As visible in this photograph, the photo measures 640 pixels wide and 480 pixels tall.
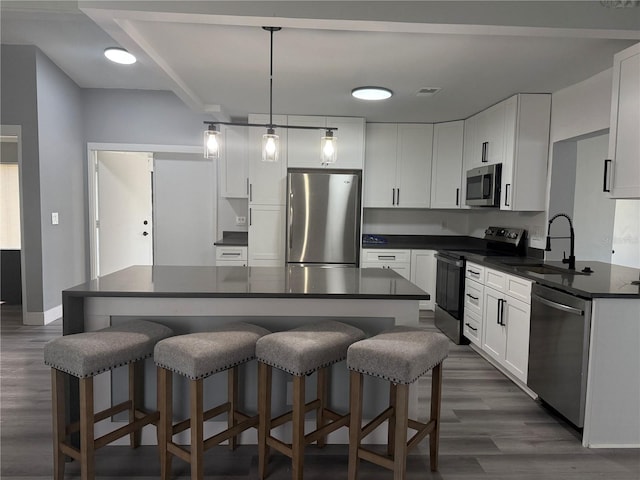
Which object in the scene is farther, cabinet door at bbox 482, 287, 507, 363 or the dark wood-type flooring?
cabinet door at bbox 482, 287, 507, 363

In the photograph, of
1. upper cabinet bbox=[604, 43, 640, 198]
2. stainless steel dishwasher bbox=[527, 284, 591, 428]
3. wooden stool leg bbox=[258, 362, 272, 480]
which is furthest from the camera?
upper cabinet bbox=[604, 43, 640, 198]

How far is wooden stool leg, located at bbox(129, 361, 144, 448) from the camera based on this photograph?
2.08 meters

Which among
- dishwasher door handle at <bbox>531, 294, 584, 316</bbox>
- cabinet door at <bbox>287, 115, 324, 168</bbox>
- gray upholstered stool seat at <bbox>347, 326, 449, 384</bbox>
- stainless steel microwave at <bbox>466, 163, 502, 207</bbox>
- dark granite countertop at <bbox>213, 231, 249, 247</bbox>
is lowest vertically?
gray upholstered stool seat at <bbox>347, 326, 449, 384</bbox>

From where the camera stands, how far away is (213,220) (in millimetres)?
5195

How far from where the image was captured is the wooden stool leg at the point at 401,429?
5.60 feet

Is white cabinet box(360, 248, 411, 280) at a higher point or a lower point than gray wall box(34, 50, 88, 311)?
lower

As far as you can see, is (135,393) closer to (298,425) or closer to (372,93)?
(298,425)

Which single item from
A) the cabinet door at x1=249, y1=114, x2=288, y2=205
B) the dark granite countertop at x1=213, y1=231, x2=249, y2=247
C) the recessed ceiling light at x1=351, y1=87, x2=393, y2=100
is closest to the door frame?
the cabinet door at x1=249, y1=114, x2=288, y2=205

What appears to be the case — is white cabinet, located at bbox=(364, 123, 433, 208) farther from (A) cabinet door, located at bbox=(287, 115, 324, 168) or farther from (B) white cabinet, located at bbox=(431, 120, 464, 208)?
(A) cabinet door, located at bbox=(287, 115, 324, 168)

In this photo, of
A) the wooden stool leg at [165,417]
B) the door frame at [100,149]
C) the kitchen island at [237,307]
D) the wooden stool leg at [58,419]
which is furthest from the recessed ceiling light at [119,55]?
the wooden stool leg at [165,417]

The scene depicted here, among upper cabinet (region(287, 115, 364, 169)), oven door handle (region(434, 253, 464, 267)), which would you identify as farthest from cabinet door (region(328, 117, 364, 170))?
oven door handle (region(434, 253, 464, 267))

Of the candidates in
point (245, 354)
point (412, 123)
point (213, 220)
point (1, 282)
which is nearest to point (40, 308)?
point (1, 282)

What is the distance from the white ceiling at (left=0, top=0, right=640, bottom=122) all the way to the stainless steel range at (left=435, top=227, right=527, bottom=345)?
1367 mm

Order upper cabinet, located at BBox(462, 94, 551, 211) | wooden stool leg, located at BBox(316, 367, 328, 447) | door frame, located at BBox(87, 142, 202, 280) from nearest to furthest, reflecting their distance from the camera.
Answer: wooden stool leg, located at BBox(316, 367, 328, 447) → upper cabinet, located at BBox(462, 94, 551, 211) → door frame, located at BBox(87, 142, 202, 280)
